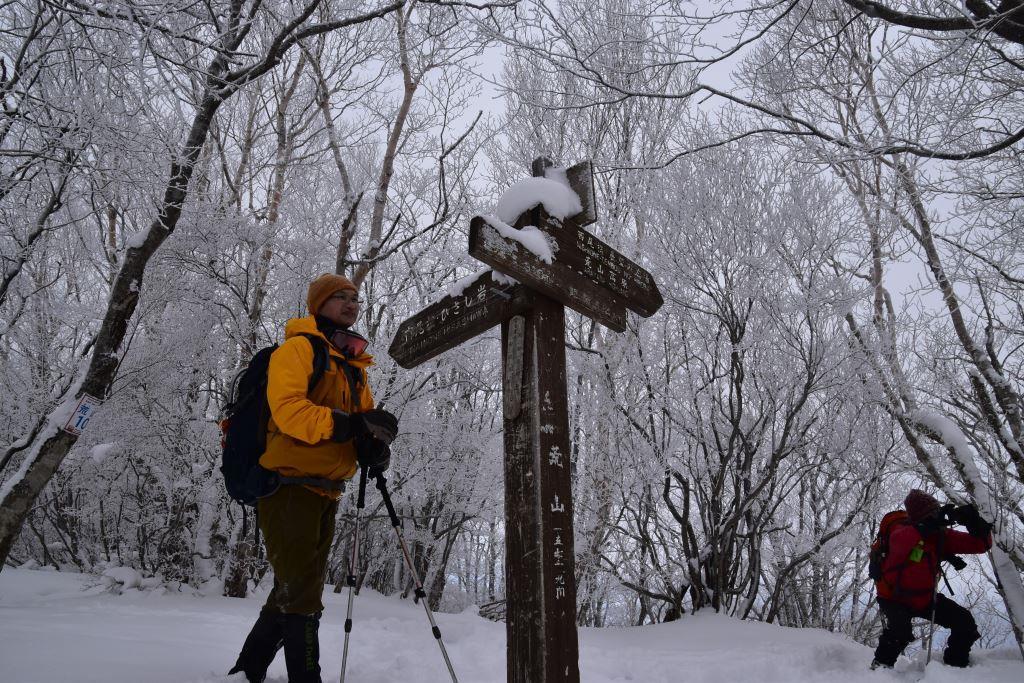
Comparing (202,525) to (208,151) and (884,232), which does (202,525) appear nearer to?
(208,151)

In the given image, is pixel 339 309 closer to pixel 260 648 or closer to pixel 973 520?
pixel 260 648

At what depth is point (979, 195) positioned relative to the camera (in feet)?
13.8

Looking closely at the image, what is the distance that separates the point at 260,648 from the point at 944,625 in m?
4.49

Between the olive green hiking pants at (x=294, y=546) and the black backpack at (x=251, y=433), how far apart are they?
58mm

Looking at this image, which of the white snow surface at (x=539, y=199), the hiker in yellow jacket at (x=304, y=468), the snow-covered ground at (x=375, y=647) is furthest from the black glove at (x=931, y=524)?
the hiker in yellow jacket at (x=304, y=468)

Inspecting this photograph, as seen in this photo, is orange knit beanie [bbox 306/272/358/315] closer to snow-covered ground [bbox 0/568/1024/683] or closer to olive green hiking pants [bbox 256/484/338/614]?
olive green hiking pants [bbox 256/484/338/614]

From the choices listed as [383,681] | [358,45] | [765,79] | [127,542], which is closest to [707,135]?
[765,79]

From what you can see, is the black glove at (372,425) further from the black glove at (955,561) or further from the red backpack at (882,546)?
the black glove at (955,561)

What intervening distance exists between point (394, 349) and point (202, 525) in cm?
402

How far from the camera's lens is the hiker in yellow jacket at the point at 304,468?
2076mm

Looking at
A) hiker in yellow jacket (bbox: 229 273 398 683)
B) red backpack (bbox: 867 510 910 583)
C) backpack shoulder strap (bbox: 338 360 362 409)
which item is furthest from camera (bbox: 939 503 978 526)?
backpack shoulder strap (bbox: 338 360 362 409)

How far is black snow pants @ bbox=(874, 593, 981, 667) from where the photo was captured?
388 centimetres

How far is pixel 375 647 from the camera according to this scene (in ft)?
11.4

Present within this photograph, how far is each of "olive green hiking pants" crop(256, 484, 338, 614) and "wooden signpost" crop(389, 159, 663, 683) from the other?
691 mm
